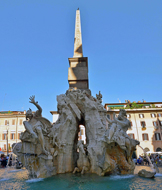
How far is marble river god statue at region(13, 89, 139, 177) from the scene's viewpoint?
6.96m

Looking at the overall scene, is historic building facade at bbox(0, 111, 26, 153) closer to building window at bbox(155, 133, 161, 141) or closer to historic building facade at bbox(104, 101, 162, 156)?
historic building facade at bbox(104, 101, 162, 156)

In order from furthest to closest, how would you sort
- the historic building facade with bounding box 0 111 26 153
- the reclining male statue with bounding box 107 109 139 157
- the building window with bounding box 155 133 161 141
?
the historic building facade with bounding box 0 111 26 153 < the building window with bounding box 155 133 161 141 < the reclining male statue with bounding box 107 109 139 157

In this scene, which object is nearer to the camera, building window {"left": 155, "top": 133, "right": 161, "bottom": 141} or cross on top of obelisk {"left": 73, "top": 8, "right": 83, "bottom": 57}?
cross on top of obelisk {"left": 73, "top": 8, "right": 83, "bottom": 57}

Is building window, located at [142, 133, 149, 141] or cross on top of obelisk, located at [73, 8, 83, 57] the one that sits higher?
cross on top of obelisk, located at [73, 8, 83, 57]

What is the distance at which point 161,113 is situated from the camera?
2748 cm

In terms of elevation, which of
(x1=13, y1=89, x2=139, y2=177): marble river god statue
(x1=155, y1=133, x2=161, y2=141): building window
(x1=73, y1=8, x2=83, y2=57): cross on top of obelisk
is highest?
(x1=73, y1=8, x2=83, y2=57): cross on top of obelisk

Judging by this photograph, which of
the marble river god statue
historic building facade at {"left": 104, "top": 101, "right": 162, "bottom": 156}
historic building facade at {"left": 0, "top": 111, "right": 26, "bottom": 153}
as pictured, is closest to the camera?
the marble river god statue

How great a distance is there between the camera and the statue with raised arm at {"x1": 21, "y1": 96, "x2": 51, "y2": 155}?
716cm

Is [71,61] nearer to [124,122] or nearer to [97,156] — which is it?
[124,122]

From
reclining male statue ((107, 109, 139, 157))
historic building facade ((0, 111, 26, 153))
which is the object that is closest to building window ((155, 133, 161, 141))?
reclining male statue ((107, 109, 139, 157))

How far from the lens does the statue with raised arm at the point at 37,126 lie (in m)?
7.16

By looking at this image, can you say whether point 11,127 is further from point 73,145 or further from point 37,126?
point 37,126

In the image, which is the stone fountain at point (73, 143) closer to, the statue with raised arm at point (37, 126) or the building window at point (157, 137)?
the statue with raised arm at point (37, 126)

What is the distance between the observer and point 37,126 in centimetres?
755
